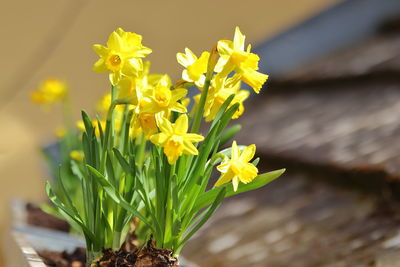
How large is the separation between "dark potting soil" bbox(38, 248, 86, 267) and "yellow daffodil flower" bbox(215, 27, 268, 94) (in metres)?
0.53

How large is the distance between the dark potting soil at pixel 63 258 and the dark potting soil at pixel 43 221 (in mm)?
873

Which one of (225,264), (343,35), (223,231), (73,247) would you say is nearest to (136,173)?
(73,247)

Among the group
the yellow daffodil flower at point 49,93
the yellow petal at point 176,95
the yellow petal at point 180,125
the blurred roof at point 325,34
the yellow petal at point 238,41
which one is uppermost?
the blurred roof at point 325,34

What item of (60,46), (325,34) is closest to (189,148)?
(60,46)

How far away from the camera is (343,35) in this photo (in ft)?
12.1

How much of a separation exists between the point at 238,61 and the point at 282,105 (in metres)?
2.10

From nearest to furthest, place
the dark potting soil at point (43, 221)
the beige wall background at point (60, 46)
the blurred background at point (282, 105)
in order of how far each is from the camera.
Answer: the blurred background at point (282, 105), the dark potting soil at point (43, 221), the beige wall background at point (60, 46)

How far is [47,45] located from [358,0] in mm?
1565

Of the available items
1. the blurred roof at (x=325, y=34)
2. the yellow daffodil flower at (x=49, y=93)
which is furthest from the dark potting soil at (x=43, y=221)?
the blurred roof at (x=325, y=34)

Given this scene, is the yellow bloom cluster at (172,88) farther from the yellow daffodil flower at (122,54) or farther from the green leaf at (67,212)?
the green leaf at (67,212)

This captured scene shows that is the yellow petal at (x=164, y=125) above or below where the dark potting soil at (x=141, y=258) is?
above

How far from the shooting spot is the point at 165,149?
1000 millimetres

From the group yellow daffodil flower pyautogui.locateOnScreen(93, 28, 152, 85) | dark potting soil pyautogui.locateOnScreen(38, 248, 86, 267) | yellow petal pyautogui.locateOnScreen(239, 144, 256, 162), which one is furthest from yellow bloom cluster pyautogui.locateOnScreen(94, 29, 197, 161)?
dark potting soil pyautogui.locateOnScreen(38, 248, 86, 267)

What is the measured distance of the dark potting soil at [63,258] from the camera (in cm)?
136
